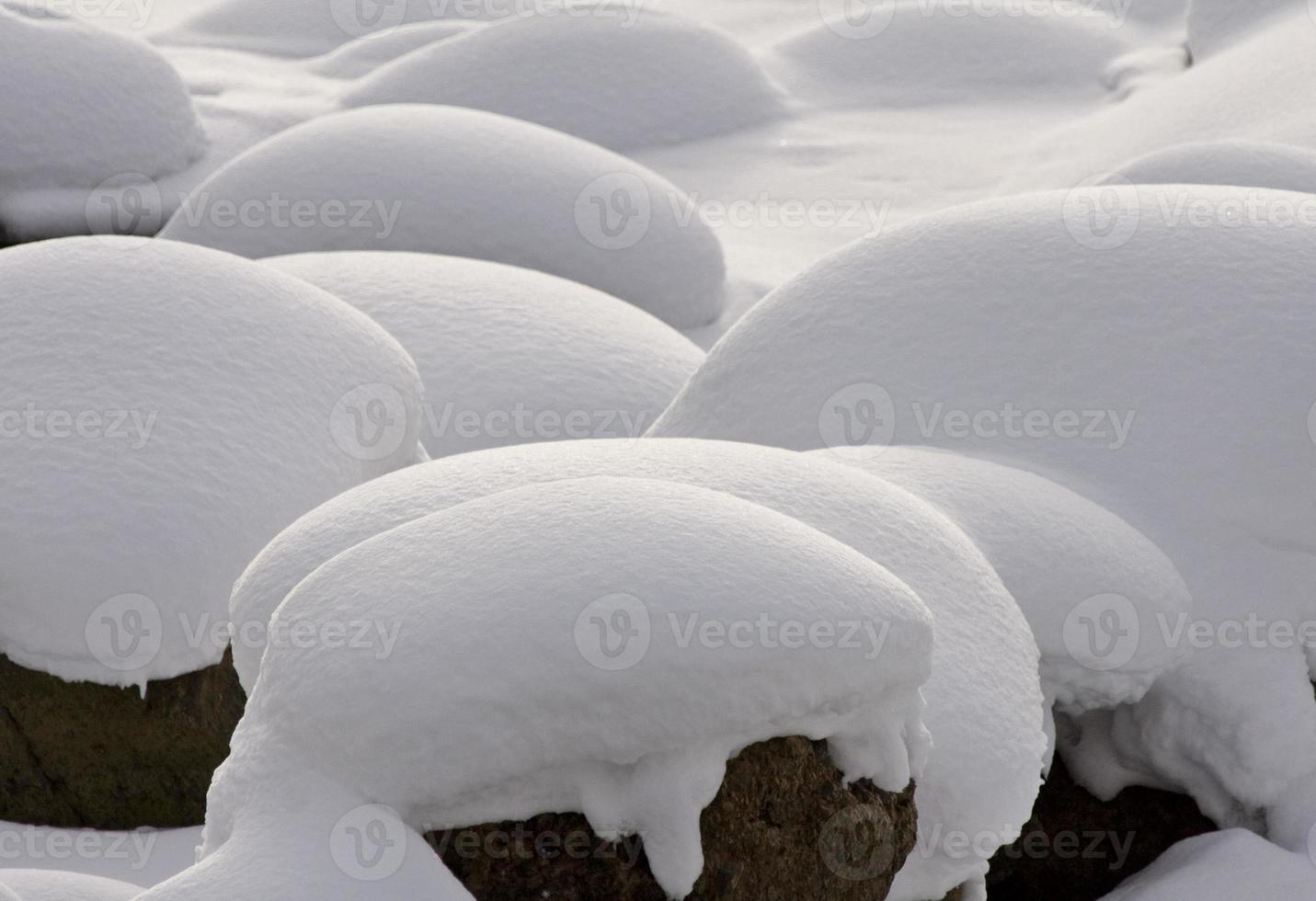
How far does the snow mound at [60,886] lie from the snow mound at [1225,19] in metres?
5.51

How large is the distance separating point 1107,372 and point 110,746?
1.59 metres

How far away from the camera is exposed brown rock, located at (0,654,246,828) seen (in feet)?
7.48

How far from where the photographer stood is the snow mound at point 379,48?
705 cm

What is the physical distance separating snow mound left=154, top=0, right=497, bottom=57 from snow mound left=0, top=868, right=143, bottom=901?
607 cm

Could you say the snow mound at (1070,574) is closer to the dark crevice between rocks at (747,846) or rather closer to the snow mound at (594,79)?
the dark crevice between rocks at (747,846)

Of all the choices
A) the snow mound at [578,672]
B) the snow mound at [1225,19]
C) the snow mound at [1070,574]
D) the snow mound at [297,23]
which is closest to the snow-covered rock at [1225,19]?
the snow mound at [1225,19]

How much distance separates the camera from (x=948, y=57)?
6.65 m

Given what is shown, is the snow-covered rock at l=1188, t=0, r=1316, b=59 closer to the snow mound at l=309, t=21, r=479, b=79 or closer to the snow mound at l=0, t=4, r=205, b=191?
the snow mound at l=309, t=21, r=479, b=79

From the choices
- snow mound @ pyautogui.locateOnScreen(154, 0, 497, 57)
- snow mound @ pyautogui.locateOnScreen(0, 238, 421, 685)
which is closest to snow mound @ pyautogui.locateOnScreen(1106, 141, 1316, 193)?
snow mound @ pyautogui.locateOnScreen(0, 238, 421, 685)

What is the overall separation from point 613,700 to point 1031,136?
196 inches

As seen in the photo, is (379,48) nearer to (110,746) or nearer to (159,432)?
(159,432)

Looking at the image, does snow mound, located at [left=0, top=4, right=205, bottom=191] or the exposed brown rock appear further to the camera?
snow mound, located at [left=0, top=4, right=205, bottom=191]

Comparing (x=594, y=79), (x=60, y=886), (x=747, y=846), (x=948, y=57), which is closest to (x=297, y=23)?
(x=594, y=79)

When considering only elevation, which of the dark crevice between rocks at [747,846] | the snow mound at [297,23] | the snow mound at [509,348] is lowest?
the snow mound at [297,23]
